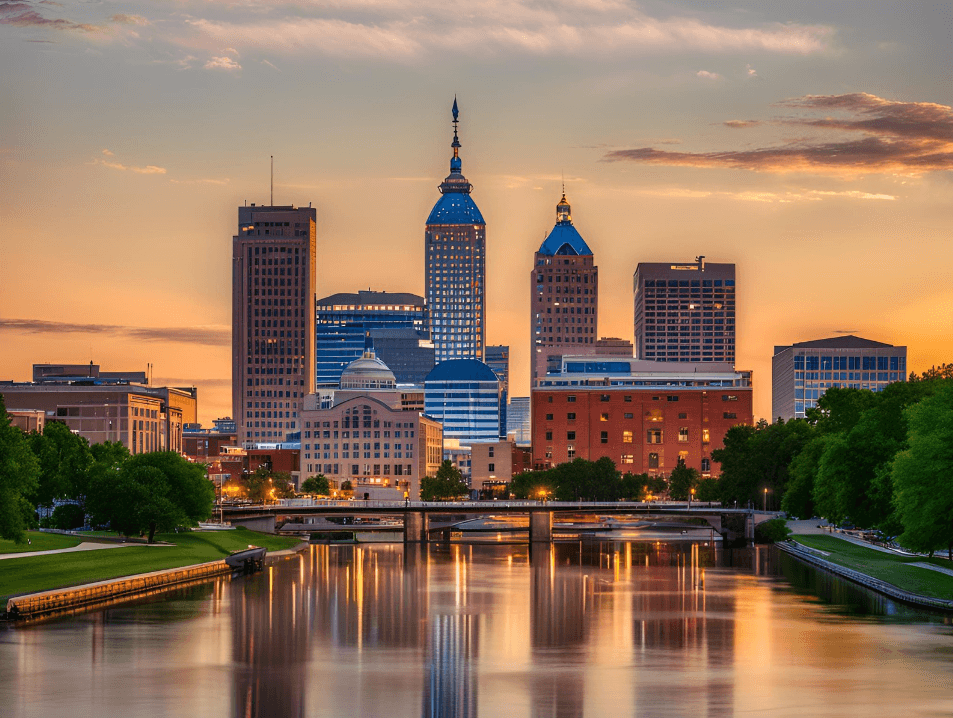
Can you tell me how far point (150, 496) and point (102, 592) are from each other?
129 ft

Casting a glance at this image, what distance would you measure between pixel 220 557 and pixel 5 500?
50752 millimetres

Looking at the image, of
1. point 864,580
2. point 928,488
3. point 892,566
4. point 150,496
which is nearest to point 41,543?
point 150,496

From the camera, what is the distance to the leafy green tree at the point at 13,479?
317 feet

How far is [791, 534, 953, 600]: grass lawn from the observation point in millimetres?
102562

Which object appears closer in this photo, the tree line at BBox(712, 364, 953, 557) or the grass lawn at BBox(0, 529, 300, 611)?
the tree line at BBox(712, 364, 953, 557)

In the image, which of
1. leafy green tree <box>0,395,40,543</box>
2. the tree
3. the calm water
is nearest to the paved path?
the tree

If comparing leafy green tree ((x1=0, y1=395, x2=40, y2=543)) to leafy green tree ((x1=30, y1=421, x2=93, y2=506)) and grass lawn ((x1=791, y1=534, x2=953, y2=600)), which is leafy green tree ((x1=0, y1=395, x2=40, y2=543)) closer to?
leafy green tree ((x1=30, y1=421, x2=93, y2=506))

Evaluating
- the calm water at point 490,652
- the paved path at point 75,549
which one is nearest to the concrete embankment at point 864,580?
the calm water at point 490,652

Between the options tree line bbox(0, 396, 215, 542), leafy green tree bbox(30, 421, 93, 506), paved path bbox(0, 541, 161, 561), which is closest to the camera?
paved path bbox(0, 541, 161, 561)

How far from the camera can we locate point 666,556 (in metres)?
172

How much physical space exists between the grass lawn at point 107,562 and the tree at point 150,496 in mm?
3252

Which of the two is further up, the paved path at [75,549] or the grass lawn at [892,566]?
the paved path at [75,549]

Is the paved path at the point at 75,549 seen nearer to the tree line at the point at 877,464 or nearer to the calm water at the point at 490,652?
the calm water at the point at 490,652

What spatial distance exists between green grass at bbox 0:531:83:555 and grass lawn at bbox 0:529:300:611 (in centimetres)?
302
